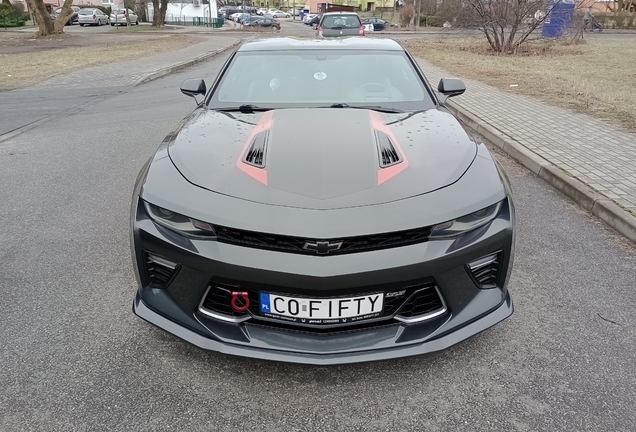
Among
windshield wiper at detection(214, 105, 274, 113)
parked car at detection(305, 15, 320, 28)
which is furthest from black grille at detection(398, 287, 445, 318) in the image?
parked car at detection(305, 15, 320, 28)

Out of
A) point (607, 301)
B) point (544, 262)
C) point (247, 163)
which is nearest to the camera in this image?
point (247, 163)

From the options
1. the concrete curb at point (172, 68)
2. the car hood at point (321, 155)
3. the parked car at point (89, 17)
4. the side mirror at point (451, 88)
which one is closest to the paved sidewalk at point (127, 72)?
the concrete curb at point (172, 68)

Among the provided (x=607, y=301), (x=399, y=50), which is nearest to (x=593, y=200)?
(x=607, y=301)

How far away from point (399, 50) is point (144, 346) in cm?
304

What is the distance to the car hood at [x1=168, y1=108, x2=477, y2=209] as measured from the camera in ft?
7.55

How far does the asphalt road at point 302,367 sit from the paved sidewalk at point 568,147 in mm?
604

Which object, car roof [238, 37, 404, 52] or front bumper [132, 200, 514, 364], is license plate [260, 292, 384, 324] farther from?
car roof [238, 37, 404, 52]

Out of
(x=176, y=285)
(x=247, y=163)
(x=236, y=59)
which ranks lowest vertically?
(x=176, y=285)

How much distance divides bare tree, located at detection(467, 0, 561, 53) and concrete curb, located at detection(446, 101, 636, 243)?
14.0 m

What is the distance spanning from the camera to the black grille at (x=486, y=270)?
2299mm

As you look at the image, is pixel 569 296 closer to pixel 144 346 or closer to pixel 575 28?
pixel 144 346

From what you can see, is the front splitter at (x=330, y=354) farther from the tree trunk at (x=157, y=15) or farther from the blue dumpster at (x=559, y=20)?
the tree trunk at (x=157, y=15)

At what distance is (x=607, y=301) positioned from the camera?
3.05 metres

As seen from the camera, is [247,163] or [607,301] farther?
[607,301]
